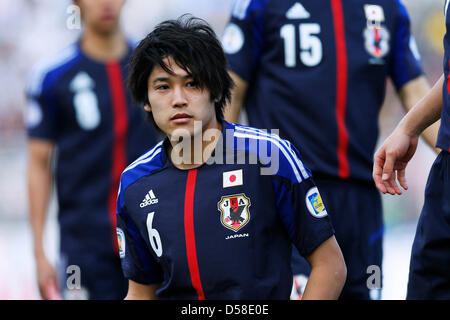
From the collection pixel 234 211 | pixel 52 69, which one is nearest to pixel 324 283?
pixel 234 211

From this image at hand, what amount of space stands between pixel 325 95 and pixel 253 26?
0.44 meters

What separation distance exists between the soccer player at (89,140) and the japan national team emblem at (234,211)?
1.99m

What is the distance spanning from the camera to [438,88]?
307 cm

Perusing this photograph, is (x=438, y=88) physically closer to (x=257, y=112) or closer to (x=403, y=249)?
(x=257, y=112)

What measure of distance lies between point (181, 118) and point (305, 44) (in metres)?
1.18

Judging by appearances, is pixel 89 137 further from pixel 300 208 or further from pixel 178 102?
pixel 300 208

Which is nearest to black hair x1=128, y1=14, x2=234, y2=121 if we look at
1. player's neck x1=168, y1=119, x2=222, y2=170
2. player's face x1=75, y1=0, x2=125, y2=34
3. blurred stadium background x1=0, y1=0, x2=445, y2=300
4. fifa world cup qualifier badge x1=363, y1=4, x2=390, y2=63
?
player's neck x1=168, y1=119, x2=222, y2=170

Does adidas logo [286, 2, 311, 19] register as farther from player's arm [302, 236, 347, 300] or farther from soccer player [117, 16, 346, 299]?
player's arm [302, 236, 347, 300]

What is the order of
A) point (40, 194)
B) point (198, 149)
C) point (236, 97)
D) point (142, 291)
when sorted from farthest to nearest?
point (40, 194) < point (236, 97) < point (142, 291) < point (198, 149)

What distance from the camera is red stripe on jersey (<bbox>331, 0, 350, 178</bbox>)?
4.17m

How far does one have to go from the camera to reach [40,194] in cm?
528

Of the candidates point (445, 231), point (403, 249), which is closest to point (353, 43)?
point (445, 231)
